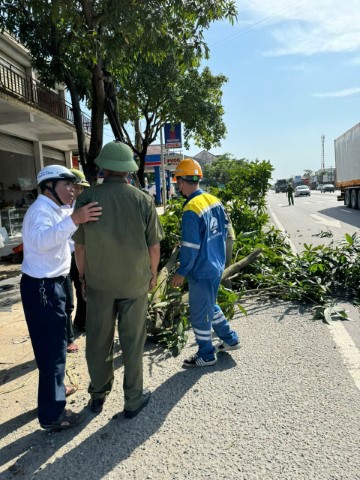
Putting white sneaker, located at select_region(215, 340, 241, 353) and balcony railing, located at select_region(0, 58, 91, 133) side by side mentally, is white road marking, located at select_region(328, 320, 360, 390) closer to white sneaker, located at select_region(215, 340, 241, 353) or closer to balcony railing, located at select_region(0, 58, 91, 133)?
white sneaker, located at select_region(215, 340, 241, 353)

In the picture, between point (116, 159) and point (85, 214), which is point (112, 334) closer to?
point (85, 214)

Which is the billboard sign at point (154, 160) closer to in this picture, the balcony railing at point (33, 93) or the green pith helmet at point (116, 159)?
the balcony railing at point (33, 93)

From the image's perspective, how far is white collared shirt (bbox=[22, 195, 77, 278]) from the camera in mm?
2725

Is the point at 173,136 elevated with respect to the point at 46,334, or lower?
elevated

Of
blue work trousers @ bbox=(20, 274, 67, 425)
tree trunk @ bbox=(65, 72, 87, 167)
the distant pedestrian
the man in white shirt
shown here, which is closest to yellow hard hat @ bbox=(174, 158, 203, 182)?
the man in white shirt

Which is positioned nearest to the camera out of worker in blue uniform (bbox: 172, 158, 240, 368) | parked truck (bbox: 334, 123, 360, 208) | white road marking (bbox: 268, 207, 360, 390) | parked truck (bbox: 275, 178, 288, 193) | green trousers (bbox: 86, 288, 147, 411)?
green trousers (bbox: 86, 288, 147, 411)

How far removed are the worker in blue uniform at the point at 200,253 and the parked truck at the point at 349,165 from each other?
61.2ft

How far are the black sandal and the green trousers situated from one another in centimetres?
22

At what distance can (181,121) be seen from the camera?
830 inches

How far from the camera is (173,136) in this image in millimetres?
19641

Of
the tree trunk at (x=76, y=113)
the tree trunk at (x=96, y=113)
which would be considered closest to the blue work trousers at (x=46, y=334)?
the tree trunk at (x=96, y=113)

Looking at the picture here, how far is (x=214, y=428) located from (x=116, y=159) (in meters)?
2.01

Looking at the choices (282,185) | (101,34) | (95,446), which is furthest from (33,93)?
(282,185)

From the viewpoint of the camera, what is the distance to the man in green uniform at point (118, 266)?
2859 millimetres
